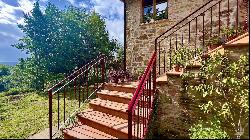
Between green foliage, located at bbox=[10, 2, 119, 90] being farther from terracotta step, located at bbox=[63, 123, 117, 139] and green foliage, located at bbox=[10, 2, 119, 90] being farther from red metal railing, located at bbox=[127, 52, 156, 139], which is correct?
red metal railing, located at bbox=[127, 52, 156, 139]

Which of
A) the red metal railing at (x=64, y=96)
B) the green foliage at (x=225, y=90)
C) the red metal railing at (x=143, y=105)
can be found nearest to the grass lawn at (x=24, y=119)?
the red metal railing at (x=64, y=96)

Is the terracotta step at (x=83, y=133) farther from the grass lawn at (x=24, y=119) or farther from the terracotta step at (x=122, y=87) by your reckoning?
the terracotta step at (x=122, y=87)

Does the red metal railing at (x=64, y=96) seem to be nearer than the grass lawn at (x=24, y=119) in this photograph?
Yes

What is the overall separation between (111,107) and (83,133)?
104 centimetres

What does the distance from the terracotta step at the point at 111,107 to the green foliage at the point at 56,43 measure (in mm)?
9009

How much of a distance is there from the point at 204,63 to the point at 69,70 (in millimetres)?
11589

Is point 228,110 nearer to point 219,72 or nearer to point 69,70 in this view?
point 219,72

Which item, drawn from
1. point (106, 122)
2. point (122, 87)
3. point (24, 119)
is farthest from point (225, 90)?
point (24, 119)

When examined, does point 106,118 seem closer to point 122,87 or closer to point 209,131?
point 122,87

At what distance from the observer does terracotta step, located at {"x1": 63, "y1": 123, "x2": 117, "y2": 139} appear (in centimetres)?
521

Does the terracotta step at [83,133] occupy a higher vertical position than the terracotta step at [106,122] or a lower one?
lower

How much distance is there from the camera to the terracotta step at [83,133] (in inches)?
205

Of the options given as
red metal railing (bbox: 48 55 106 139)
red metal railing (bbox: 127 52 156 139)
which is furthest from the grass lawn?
red metal railing (bbox: 127 52 156 139)

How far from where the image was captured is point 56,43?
1547 cm
